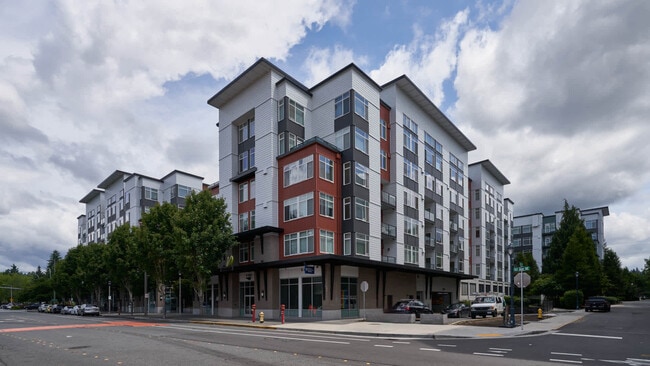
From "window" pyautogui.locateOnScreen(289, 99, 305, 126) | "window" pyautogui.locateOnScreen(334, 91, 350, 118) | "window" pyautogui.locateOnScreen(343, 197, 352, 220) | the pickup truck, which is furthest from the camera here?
the pickup truck

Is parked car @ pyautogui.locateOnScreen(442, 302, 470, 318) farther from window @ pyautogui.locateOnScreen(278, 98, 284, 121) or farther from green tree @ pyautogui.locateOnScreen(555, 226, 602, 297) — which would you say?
green tree @ pyautogui.locateOnScreen(555, 226, 602, 297)

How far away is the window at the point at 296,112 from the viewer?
137 ft

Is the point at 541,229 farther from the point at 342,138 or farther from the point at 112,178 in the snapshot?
the point at 112,178

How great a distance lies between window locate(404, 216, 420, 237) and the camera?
47850 mm

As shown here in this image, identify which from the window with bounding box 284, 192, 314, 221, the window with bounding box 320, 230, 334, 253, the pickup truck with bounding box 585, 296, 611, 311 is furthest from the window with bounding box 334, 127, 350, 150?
the pickup truck with bounding box 585, 296, 611, 311

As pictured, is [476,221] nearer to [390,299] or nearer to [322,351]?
[390,299]

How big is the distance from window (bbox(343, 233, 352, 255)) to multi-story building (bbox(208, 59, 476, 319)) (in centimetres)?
9

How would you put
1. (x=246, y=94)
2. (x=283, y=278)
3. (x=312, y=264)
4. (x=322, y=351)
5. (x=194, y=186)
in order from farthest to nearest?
(x=194, y=186)
(x=246, y=94)
(x=283, y=278)
(x=312, y=264)
(x=322, y=351)

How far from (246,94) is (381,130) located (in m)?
14.0

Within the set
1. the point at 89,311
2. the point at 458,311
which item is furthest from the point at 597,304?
the point at 89,311

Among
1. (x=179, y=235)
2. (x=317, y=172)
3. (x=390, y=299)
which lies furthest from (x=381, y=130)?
(x=179, y=235)

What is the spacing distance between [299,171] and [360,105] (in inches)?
330

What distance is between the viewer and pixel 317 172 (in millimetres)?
37156

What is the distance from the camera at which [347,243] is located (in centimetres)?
3875
